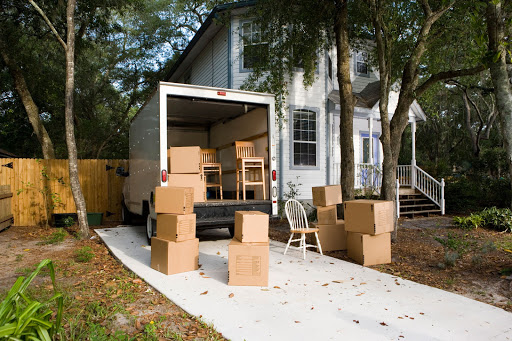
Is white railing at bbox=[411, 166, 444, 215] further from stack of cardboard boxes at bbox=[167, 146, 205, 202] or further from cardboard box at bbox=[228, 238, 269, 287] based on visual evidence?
cardboard box at bbox=[228, 238, 269, 287]

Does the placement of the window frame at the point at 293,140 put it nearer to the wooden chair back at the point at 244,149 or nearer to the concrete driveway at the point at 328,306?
the wooden chair back at the point at 244,149

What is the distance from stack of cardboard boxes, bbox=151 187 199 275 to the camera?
450 centimetres

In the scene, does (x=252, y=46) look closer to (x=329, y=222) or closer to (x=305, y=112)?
(x=305, y=112)

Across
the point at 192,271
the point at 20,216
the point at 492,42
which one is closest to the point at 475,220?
the point at 492,42

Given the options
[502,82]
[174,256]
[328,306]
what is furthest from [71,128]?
[502,82]

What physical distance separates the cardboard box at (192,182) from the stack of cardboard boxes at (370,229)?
7.78 ft

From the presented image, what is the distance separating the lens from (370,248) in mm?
5043

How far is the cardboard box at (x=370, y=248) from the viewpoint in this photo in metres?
5.00

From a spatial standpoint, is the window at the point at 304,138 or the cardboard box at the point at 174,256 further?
the window at the point at 304,138

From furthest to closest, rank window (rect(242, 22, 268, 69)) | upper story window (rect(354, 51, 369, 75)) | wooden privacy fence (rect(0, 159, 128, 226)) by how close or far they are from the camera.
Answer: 1. upper story window (rect(354, 51, 369, 75))
2. wooden privacy fence (rect(0, 159, 128, 226))
3. window (rect(242, 22, 268, 69))

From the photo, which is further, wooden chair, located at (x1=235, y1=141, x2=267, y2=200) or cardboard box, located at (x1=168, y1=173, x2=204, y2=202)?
wooden chair, located at (x1=235, y1=141, x2=267, y2=200)

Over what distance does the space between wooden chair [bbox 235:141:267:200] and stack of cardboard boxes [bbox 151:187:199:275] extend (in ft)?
6.32

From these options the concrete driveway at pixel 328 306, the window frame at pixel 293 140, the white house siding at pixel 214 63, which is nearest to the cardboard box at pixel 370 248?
the concrete driveway at pixel 328 306

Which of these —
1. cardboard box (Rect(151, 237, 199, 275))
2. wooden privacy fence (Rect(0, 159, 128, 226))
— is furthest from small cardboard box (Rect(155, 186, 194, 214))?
wooden privacy fence (Rect(0, 159, 128, 226))
